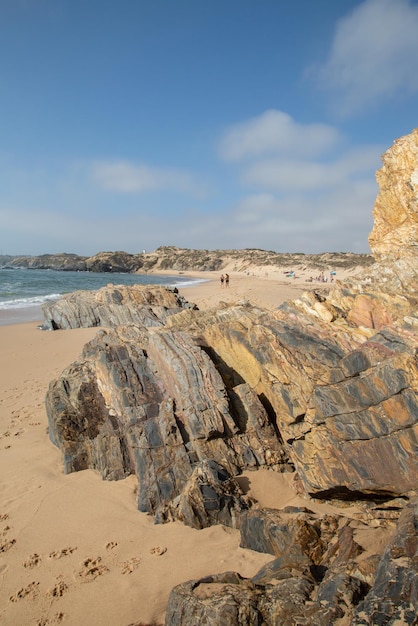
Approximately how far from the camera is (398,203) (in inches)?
328

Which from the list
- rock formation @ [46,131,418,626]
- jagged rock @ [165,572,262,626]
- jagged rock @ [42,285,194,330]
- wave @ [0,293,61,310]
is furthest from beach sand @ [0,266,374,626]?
wave @ [0,293,61,310]

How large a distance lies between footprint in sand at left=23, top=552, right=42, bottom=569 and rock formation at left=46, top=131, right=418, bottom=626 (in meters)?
1.86

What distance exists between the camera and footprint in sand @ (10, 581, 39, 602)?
18.2 feet

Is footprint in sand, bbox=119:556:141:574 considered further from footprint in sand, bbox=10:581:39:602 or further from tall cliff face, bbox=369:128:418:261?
tall cliff face, bbox=369:128:418:261

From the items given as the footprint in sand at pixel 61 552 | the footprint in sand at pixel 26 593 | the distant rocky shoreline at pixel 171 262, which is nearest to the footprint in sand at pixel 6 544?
the footprint in sand at pixel 61 552

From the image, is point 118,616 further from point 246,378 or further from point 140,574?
point 246,378

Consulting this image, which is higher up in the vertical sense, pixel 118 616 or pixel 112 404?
pixel 112 404

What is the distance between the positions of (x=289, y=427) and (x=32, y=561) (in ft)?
15.9

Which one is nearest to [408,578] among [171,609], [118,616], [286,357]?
[171,609]

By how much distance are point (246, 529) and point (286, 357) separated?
3.13m

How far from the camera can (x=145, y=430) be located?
25.6 feet

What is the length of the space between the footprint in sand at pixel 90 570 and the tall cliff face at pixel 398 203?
7.77m

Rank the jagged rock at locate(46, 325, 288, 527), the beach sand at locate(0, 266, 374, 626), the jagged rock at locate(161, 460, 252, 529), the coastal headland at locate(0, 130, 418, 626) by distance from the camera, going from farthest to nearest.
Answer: the jagged rock at locate(46, 325, 288, 527) < the jagged rock at locate(161, 460, 252, 529) < the beach sand at locate(0, 266, 374, 626) < the coastal headland at locate(0, 130, 418, 626)

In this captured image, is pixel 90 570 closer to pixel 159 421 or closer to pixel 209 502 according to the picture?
pixel 209 502
